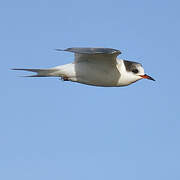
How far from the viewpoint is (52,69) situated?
14.9 m

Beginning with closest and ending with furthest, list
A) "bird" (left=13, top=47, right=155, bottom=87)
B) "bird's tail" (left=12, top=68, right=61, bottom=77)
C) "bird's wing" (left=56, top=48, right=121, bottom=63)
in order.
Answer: "bird's wing" (left=56, top=48, right=121, bottom=63) < "bird" (left=13, top=47, right=155, bottom=87) < "bird's tail" (left=12, top=68, right=61, bottom=77)

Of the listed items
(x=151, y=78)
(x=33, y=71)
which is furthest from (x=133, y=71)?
(x=33, y=71)

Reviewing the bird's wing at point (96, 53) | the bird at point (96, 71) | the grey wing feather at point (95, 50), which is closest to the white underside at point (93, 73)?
the bird at point (96, 71)

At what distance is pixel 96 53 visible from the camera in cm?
1294

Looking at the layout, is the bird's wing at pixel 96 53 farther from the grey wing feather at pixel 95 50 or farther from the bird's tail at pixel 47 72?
the bird's tail at pixel 47 72

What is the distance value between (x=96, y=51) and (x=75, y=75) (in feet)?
5.77

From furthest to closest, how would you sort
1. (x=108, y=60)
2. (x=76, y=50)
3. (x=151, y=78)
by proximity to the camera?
(x=151, y=78), (x=108, y=60), (x=76, y=50)

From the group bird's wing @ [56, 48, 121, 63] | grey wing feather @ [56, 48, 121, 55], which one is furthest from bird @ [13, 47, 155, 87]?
grey wing feather @ [56, 48, 121, 55]

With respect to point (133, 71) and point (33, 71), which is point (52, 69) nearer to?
point (33, 71)

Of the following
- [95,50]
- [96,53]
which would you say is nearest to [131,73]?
[95,50]

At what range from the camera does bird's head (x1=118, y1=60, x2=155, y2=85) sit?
14930 millimetres

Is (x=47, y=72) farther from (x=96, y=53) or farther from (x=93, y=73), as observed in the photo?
(x=96, y=53)

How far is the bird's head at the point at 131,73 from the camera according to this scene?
14930mm

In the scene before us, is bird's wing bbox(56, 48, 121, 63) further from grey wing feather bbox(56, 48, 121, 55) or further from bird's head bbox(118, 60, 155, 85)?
bird's head bbox(118, 60, 155, 85)
